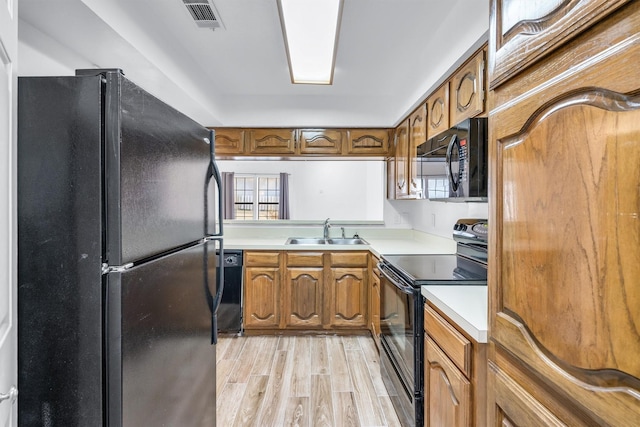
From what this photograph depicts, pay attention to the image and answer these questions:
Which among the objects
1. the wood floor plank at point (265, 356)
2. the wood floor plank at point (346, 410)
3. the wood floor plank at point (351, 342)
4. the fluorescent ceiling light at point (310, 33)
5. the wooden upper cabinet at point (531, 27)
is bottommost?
the wood floor plank at point (346, 410)

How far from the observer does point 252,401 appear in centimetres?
208

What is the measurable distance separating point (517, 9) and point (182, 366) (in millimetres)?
1513

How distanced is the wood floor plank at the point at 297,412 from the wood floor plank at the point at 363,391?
33 cm

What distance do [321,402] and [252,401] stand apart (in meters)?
0.44

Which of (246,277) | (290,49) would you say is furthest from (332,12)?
(246,277)

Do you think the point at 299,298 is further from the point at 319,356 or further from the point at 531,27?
the point at 531,27

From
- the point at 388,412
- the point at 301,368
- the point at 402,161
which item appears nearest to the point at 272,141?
the point at 402,161

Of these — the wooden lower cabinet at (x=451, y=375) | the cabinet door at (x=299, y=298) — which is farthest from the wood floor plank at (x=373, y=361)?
the wooden lower cabinet at (x=451, y=375)

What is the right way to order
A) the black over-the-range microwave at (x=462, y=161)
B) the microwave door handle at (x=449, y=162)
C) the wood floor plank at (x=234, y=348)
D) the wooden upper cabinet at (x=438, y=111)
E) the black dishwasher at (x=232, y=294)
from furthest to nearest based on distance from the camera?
1. the black dishwasher at (x=232, y=294)
2. the wood floor plank at (x=234, y=348)
3. the wooden upper cabinet at (x=438, y=111)
4. the microwave door handle at (x=449, y=162)
5. the black over-the-range microwave at (x=462, y=161)

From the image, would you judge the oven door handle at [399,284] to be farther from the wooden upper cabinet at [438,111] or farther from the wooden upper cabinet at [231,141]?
the wooden upper cabinet at [231,141]

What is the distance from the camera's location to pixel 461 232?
6.77 ft

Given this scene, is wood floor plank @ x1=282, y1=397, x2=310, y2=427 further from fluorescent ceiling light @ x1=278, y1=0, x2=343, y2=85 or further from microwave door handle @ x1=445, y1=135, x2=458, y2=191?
fluorescent ceiling light @ x1=278, y1=0, x2=343, y2=85

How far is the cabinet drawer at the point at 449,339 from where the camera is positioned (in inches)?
44.4

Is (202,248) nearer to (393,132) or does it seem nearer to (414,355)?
(414,355)
